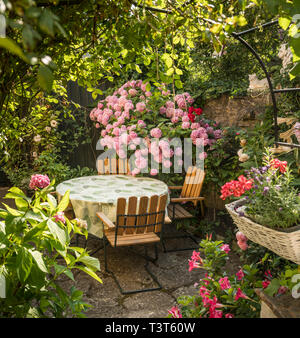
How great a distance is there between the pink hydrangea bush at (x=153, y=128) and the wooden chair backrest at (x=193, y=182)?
0.22 meters

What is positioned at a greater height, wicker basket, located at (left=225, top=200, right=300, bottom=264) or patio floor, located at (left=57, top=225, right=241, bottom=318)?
wicker basket, located at (left=225, top=200, right=300, bottom=264)

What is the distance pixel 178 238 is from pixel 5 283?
335cm

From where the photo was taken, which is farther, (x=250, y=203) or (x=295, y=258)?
(x=250, y=203)

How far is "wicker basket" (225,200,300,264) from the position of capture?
4.02 ft

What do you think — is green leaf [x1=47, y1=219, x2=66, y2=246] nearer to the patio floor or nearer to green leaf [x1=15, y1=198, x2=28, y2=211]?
green leaf [x1=15, y1=198, x2=28, y2=211]

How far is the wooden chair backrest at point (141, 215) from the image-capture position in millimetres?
3195

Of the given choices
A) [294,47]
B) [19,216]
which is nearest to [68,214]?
[19,216]

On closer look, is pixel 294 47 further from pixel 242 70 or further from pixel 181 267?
pixel 242 70

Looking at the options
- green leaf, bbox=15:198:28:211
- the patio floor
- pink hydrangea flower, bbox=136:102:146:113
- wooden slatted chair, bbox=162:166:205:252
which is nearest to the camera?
green leaf, bbox=15:198:28:211

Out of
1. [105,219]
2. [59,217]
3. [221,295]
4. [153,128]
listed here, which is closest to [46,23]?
[59,217]

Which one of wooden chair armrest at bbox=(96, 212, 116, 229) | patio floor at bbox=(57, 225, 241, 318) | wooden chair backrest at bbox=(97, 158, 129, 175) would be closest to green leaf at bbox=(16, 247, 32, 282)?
patio floor at bbox=(57, 225, 241, 318)

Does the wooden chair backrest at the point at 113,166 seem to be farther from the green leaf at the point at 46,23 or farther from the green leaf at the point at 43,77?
the green leaf at the point at 46,23

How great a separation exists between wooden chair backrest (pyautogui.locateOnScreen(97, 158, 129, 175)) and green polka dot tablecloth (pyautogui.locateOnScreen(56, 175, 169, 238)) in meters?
0.42
